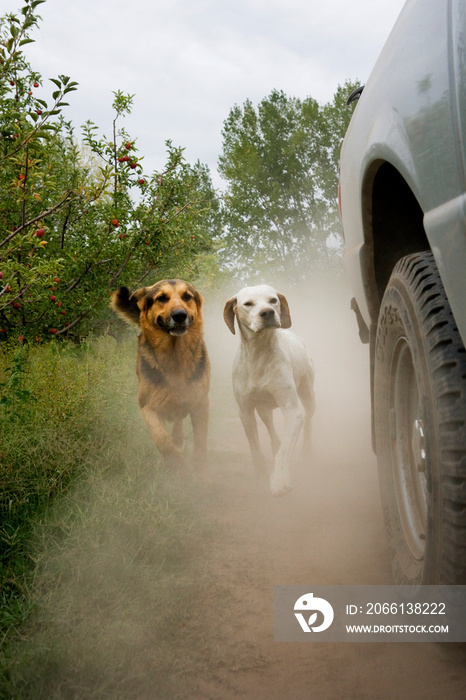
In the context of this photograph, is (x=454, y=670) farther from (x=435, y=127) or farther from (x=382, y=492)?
(x=435, y=127)

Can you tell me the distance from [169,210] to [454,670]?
661cm

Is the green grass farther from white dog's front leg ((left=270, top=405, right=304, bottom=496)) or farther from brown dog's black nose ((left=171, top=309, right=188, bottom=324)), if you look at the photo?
brown dog's black nose ((left=171, top=309, right=188, bottom=324))

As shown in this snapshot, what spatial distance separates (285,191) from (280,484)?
24.6 m

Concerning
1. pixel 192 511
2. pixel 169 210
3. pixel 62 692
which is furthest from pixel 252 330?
pixel 169 210

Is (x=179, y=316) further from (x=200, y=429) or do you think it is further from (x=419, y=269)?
(x=419, y=269)

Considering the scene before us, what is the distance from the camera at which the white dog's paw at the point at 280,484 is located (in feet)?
12.6

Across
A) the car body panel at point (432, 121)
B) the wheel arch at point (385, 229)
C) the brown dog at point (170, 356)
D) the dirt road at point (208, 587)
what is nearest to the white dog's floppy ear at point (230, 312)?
the brown dog at point (170, 356)

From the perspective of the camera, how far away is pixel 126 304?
16.1 feet

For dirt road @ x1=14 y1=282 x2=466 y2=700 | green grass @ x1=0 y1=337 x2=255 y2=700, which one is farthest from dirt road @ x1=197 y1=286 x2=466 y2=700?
green grass @ x1=0 y1=337 x2=255 y2=700

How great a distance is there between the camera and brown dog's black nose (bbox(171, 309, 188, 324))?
4.68 m

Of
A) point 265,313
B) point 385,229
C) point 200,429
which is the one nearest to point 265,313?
point 265,313

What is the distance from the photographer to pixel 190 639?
7.72 ft

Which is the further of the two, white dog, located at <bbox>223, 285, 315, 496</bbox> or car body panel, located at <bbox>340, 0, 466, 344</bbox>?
white dog, located at <bbox>223, 285, 315, 496</bbox>

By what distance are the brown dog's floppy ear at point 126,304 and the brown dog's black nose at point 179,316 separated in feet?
1.51
